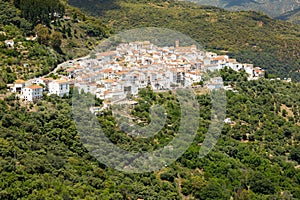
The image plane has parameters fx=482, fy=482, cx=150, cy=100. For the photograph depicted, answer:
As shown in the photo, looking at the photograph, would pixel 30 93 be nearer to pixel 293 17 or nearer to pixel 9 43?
pixel 9 43

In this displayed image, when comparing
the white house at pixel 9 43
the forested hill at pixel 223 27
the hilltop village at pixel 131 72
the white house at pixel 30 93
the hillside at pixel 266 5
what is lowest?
the white house at pixel 30 93

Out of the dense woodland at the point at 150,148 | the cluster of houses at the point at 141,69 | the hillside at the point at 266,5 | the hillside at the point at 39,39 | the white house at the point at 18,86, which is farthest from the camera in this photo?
the hillside at the point at 266,5

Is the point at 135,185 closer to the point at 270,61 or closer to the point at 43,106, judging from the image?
the point at 43,106

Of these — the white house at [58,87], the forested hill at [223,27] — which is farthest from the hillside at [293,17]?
Result: the white house at [58,87]

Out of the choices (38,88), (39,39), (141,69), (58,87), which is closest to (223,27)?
(141,69)

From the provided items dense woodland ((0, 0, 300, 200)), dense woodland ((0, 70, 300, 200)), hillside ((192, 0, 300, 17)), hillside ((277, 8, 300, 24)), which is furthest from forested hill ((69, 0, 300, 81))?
hillside ((192, 0, 300, 17))

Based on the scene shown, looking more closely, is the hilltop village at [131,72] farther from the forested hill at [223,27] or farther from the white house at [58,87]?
the forested hill at [223,27]

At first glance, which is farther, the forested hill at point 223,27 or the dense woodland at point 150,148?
the forested hill at point 223,27
